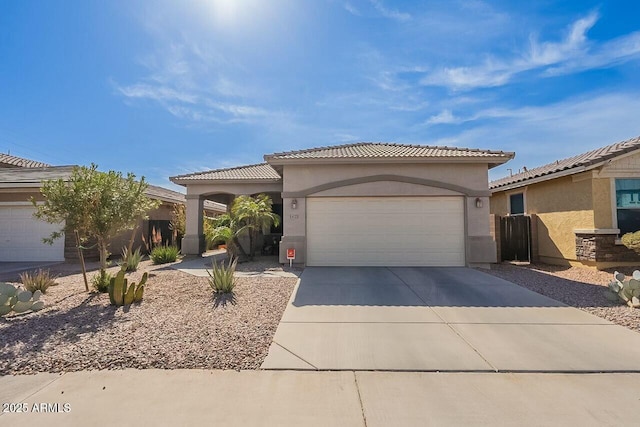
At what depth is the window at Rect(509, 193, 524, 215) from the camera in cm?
1414

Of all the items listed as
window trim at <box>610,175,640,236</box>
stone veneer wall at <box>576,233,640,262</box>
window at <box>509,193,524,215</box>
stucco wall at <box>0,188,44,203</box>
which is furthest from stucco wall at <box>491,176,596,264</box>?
stucco wall at <box>0,188,44,203</box>

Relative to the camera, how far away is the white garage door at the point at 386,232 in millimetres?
11023

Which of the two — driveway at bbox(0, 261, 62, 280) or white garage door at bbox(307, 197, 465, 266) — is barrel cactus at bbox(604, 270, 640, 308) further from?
driveway at bbox(0, 261, 62, 280)

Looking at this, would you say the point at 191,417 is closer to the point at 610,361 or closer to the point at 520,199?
the point at 610,361

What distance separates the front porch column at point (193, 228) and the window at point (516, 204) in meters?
15.0

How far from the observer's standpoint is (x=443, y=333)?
4.98 metres

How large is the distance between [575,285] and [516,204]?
23.0 ft

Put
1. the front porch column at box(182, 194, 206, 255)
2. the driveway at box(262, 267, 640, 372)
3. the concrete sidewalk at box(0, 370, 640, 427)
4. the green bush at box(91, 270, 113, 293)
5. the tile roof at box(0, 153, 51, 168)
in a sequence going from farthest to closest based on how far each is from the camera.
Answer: the tile roof at box(0, 153, 51, 168)
the front porch column at box(182, 194, 206, 255)
the green bush at box(91, 270, 113, 293)
the driveway at box(262, 267, 640, 372)
the concrete sidewalk at box(0, 370, 640, 427)

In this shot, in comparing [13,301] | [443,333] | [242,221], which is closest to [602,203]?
[443,333]

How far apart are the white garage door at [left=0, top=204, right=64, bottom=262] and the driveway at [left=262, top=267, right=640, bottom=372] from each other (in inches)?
500

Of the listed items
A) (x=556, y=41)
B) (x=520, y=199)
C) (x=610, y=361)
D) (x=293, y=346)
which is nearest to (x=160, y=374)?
(x=293, y=346)

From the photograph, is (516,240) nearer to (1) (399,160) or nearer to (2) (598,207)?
(2) (598,207)

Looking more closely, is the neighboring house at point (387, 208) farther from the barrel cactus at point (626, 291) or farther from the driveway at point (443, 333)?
the barrel cactus at point (626, 291)

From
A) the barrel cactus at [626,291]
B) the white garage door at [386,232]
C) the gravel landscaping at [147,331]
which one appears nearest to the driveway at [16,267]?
the gravel landscaping at [147,331]
